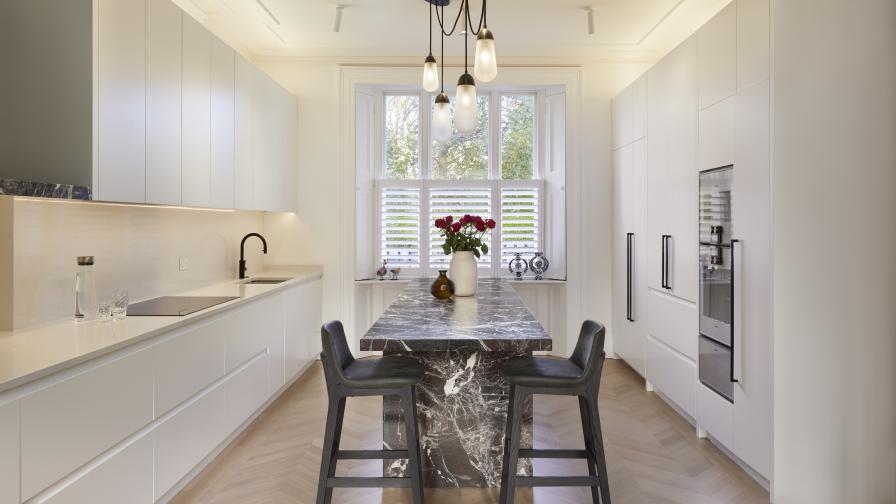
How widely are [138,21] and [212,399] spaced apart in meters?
1.89

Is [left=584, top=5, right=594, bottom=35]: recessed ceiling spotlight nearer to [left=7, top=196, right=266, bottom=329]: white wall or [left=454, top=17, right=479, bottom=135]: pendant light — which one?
[left=454, top=17, right=479, bottom=135]: pendant light

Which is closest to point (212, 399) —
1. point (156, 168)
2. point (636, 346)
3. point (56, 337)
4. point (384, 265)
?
point (56, 337)

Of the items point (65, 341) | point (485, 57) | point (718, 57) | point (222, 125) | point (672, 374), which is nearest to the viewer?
point (65, 341)

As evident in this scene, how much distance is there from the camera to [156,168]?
2502 mm

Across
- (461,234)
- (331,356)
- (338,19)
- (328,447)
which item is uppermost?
(338,19)

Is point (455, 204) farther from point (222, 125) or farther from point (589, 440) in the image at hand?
point (589, 440)

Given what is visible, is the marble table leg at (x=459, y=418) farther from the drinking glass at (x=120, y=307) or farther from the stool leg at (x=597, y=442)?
the drinking glass at (x=120, y=307)

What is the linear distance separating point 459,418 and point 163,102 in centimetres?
217

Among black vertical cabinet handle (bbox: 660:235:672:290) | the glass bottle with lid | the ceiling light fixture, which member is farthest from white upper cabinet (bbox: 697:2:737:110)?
the glass bottle with lid

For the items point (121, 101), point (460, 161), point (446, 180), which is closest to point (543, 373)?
point (121, 101)

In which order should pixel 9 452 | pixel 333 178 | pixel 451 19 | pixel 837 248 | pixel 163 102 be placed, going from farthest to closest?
pixel 333 178 → pixel 451 19 → pixel 163 102 → pixel 9 452 → pixel 837 248

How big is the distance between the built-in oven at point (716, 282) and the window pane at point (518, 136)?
7.71 feet

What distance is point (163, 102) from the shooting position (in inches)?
100

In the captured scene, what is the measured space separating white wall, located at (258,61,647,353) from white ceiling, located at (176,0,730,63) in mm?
189
